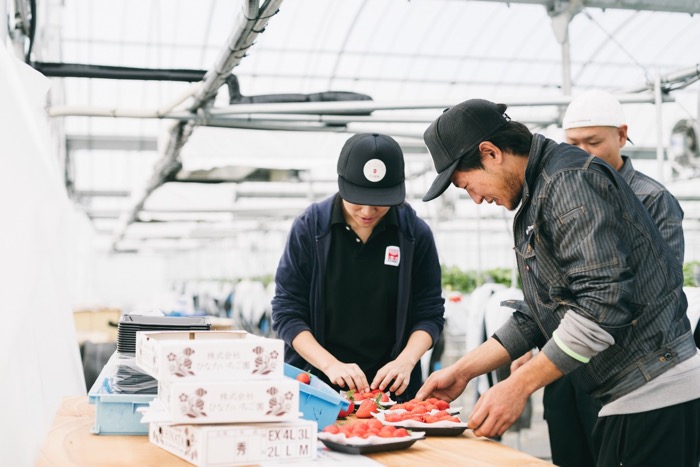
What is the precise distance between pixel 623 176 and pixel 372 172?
3.21 ft

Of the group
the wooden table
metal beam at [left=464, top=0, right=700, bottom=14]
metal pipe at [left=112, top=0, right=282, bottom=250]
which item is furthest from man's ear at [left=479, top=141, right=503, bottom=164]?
metal beam at [left=464, top=0, right=700, bottom=14]

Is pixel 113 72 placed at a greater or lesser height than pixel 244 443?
greater

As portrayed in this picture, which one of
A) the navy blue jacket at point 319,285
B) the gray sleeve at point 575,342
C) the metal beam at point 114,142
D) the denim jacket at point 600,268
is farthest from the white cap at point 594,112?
the metal beam at point 114,142

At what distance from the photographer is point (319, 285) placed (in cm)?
281

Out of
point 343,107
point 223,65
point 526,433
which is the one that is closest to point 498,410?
point 223,65

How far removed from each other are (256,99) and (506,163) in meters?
3.93

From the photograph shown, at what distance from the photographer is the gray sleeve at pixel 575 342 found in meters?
1.85

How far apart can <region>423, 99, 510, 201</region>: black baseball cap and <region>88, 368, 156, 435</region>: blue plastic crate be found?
3.06 feet

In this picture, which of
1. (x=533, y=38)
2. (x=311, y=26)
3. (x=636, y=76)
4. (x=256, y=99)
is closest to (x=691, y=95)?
(x=636, y=76)

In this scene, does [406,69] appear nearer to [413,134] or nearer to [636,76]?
[636,76]

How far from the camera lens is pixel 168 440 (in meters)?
1.78

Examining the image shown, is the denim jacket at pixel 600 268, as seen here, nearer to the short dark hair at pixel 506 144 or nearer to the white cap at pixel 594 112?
the short dark hair at pixel 506 144

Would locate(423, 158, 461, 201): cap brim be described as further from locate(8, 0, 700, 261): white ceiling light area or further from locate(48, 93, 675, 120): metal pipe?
locate(8, 0, 700, 261): white ceiling light area

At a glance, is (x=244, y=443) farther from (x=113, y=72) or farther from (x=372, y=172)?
(x=113, y=72)
